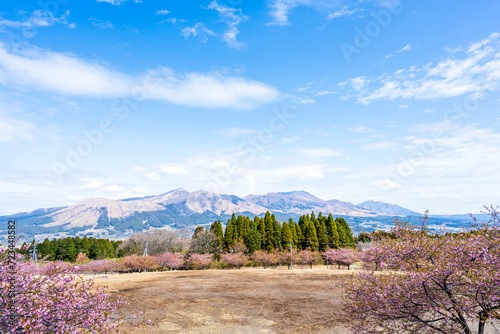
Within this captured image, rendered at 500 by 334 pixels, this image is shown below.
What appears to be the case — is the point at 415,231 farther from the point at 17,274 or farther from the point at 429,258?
the point at 17,274

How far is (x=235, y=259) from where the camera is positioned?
58.7 m

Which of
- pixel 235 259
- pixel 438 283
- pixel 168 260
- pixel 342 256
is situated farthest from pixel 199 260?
pixel 438 283

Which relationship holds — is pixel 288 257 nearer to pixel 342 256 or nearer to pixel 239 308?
pixel 342 256

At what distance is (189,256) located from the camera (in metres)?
65.1

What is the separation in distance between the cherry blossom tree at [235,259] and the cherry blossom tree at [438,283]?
52.9 metres

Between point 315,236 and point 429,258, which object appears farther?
point 315,236

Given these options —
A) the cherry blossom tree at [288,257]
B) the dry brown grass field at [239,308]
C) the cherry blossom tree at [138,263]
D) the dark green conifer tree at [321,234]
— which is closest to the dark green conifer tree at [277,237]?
the cherry blossom tree at [288,257]

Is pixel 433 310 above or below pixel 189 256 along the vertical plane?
above

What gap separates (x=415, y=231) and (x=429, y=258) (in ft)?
3.40

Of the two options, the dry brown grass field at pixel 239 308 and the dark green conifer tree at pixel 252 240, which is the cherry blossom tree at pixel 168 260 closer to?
the dark green conifer tree at pixel 252 240

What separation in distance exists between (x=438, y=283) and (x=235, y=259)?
55.0m

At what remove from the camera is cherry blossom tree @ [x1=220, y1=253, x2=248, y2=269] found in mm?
58722

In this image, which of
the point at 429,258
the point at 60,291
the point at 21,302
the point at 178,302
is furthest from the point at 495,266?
the point at 178,302

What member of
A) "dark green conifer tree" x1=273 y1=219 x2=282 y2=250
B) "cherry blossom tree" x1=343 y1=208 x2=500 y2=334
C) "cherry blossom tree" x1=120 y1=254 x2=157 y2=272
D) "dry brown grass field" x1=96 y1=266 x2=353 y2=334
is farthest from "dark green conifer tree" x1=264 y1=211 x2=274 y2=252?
"cherry blossom tree" x1=343 y1=208 x2=500 y2=334
